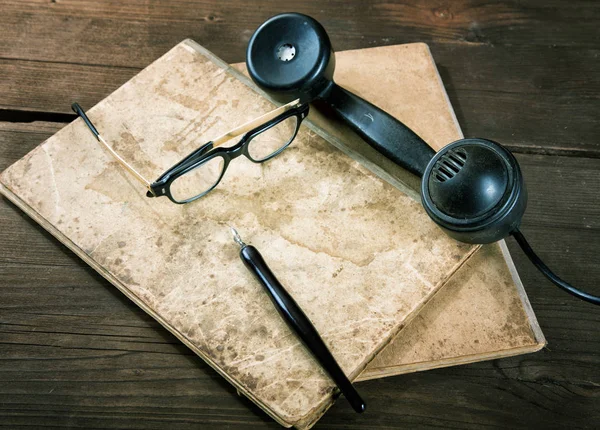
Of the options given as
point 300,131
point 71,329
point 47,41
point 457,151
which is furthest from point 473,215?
point 47,41

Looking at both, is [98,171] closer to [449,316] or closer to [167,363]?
[167,363]

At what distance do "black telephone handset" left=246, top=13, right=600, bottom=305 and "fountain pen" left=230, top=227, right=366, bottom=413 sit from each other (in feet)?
0.73

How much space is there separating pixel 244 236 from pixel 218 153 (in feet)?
0.42

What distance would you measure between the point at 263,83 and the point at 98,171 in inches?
11.5

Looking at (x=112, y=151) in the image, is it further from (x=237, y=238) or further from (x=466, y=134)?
(x=466, y=134)

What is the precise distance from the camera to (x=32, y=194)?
3.04 feet

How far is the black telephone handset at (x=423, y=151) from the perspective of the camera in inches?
30.3

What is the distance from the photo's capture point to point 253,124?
92 cm

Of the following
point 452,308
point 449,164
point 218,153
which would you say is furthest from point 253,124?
point 452,308

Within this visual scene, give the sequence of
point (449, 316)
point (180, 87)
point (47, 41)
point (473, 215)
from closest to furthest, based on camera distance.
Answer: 1. point (473, 215)
2. point (449, 316)
3. point (180, 87)
4. point (47, 41)

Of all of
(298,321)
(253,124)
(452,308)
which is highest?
(253,124)

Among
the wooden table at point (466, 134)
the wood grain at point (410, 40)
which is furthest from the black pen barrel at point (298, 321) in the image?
the wood grain at point (410, 40)

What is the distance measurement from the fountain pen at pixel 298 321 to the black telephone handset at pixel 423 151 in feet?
0.73

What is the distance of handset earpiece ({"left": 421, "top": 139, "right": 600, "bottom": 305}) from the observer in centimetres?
77
